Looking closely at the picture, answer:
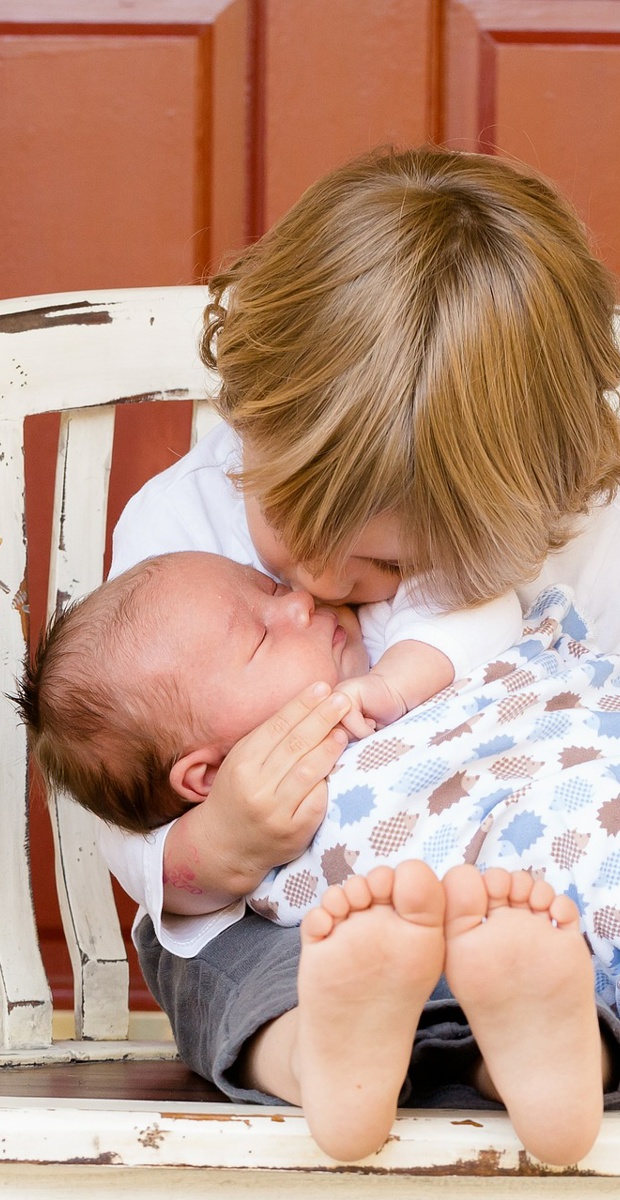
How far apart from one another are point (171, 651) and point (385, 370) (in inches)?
11.1

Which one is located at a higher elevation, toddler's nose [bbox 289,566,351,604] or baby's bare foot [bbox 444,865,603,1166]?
toddler's nose [bbox 289,566,351,604]

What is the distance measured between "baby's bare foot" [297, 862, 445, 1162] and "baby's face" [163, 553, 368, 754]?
13.3 inches

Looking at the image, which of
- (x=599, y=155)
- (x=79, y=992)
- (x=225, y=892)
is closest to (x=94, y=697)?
Result: (x=225, y=892)

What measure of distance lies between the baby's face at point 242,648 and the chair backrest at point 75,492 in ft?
0.74

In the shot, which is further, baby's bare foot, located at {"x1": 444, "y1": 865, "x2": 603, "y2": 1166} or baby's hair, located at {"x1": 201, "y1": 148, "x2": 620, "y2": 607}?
baby's hair, located at {"x1": 201, "y1": 148, "x2": 620, "y2": 607}

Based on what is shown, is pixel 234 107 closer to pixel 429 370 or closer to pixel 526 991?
pixel 429 370

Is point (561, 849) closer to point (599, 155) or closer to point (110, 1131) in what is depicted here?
point (110, 1131)

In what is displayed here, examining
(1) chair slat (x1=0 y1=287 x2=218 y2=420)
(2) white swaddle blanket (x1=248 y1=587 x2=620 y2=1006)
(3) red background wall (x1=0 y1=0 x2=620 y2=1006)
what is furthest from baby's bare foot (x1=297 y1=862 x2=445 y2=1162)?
(3) red background wall (x1=0 y1=0 x2=620 y2=1006)

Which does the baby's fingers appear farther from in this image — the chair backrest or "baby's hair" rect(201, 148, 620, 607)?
the chair backrest

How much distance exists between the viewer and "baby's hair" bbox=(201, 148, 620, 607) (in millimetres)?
790

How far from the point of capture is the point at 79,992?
3.66 ft

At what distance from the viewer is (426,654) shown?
893mm

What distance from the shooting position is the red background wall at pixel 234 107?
152 centimetres

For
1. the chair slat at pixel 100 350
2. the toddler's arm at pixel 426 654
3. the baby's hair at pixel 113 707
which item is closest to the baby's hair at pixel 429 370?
the toddler's arm at pixel 426 654
